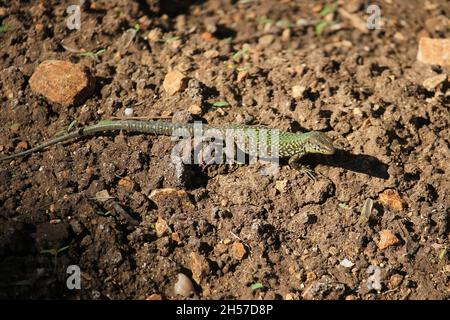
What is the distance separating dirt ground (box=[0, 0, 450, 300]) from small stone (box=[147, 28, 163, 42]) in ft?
0.06

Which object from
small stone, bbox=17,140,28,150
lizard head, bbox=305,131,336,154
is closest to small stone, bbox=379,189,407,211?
lizard head, bbox=305,131,336,154

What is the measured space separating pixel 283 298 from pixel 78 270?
1.75 metres

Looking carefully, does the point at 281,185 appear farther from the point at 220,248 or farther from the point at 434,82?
the point at 434,82

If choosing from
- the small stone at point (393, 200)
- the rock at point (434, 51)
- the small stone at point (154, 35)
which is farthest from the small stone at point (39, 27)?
the rock at point (434, 51)

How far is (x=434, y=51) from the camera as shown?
6336mm

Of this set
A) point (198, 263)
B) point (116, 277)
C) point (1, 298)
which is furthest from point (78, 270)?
point (198, 263)

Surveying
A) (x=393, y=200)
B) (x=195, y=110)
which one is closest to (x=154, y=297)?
(x=195, y=110)

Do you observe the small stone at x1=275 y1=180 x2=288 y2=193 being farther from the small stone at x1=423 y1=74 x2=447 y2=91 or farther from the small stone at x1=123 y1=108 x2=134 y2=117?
the small stone at x1=423 y1=74 x2=447 y2=91

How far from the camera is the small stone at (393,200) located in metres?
4.81

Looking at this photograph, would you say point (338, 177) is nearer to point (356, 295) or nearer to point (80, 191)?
point (356, 295)

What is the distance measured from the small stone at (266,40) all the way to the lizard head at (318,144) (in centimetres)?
204

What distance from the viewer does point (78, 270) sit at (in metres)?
4.14

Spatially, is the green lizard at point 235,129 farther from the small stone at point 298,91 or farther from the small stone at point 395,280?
the small stone at point 395,280

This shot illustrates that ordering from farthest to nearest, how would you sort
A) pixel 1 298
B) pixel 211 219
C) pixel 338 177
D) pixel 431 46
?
pixel 431 46
pixel 338 177
pixel 211 219
pixel 1 298
